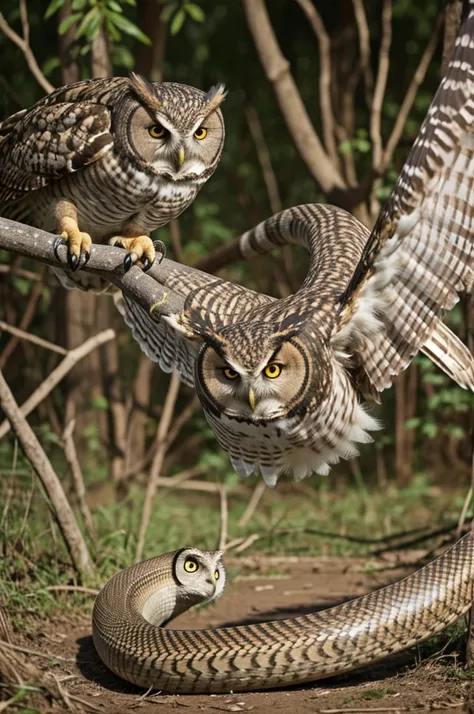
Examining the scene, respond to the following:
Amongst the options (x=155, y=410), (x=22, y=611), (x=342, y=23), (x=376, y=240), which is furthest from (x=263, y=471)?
(x=342, y=23)

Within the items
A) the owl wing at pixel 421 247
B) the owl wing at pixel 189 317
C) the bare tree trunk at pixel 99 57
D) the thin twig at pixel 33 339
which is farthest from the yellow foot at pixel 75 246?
the bare tree trunk at pixel 99 57

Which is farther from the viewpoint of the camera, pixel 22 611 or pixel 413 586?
pixel 22 611

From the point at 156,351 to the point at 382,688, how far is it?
1.65 metres

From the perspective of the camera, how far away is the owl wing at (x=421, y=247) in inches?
108

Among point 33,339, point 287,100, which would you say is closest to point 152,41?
point 287,100

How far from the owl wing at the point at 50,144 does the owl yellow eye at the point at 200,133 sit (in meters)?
0.35

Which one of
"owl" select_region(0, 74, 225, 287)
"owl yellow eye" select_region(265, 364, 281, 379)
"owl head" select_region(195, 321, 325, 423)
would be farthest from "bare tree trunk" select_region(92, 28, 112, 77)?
"owl yellow eye" select_region(265, 364, 281, 379)

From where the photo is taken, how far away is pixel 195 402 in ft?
22.5

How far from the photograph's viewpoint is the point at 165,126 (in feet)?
12.2

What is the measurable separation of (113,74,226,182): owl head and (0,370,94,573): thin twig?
1.26 m

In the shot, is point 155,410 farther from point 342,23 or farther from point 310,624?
point 310,624

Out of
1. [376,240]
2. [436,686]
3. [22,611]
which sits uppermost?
[376,240]

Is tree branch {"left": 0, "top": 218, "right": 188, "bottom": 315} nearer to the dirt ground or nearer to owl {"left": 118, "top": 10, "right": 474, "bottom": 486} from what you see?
owl {"left": 118, "top": 10, "right": 474, "bottom": 486}

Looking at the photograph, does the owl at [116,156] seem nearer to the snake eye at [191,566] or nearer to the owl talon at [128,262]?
the owl talon at [128,262]
